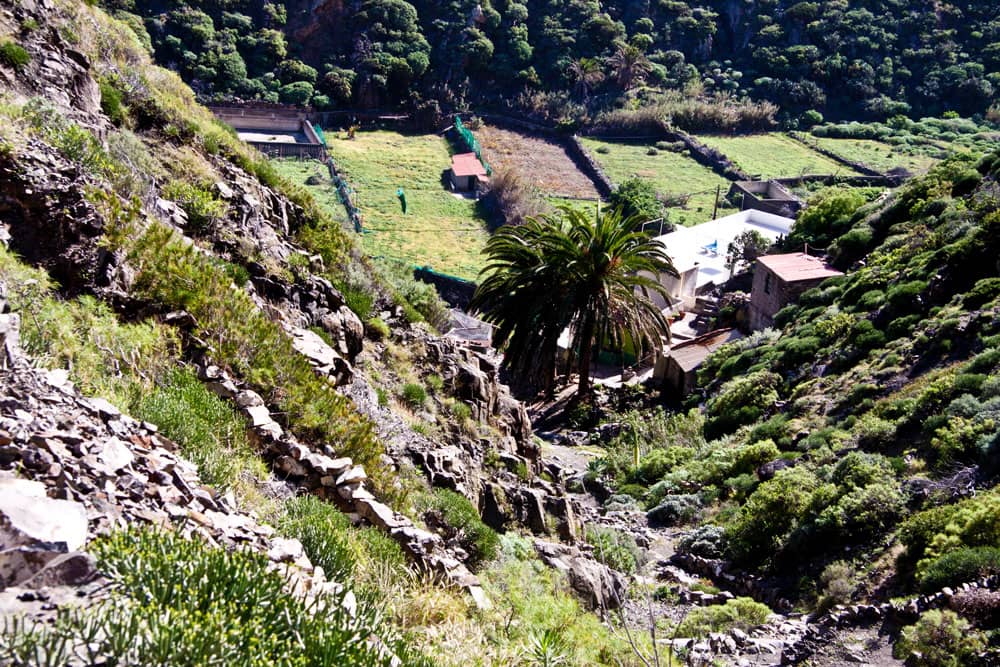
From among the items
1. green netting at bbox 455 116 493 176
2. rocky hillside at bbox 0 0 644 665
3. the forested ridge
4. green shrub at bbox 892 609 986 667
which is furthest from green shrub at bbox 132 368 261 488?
the forested ridge

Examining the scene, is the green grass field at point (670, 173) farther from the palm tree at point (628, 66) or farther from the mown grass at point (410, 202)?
the palm tree at point (628, 66)

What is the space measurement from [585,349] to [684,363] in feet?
19.1

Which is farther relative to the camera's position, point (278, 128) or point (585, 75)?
point (585, 75)

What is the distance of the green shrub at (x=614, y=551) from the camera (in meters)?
13.0

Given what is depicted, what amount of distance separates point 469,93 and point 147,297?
244ft

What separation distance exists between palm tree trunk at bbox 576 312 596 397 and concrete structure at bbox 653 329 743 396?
3.54m

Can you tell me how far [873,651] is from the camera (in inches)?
435

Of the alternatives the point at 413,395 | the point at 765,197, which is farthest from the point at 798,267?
the point at 765,197

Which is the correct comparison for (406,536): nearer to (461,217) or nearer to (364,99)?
(461,217)

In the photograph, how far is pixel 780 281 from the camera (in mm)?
31953

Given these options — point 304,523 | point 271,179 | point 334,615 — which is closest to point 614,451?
point 271,179

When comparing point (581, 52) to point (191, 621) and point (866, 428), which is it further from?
point (191, 621)

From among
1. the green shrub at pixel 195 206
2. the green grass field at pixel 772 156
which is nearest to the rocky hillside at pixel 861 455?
the green shrub at pixel 195 206

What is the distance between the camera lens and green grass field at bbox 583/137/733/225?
55969 millimetres
